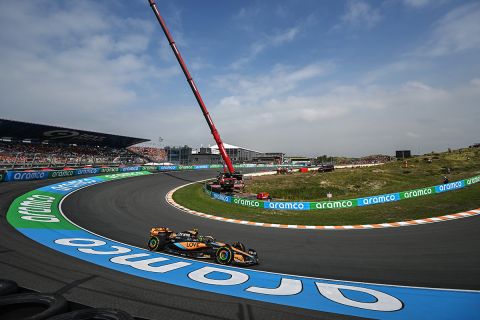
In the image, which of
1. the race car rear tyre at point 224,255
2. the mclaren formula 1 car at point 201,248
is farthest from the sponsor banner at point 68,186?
the race car rear tyre at point 224,255

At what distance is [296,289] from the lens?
737cm

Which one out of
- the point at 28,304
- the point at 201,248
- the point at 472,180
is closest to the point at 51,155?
the point at 201,248

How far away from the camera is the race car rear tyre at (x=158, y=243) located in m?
10.8

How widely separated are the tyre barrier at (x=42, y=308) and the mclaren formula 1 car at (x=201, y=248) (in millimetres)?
4976

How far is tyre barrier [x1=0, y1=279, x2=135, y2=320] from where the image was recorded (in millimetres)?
4453

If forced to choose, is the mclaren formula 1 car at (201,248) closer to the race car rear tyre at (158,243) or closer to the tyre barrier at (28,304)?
the race car rear tyre at (158,243)

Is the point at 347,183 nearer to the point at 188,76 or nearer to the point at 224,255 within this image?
the point at 188,76

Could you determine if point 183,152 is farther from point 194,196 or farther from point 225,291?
point 225,291

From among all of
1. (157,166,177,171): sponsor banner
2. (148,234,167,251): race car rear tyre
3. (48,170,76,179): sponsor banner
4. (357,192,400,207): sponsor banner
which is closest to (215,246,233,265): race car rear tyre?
(148,234,167,251): race car rear tyre

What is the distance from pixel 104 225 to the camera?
15.1 metres

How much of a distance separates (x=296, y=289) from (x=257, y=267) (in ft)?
7.28

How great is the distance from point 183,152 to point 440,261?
68940mm

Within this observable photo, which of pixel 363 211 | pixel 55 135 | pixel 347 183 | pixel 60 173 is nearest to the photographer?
pixel 363 211

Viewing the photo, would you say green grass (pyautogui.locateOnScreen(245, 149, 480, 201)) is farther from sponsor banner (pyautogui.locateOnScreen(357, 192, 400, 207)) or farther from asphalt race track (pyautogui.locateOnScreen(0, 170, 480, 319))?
asphalt race track (pyautogui.locateOnScreen(0, 170, 480, 319))
